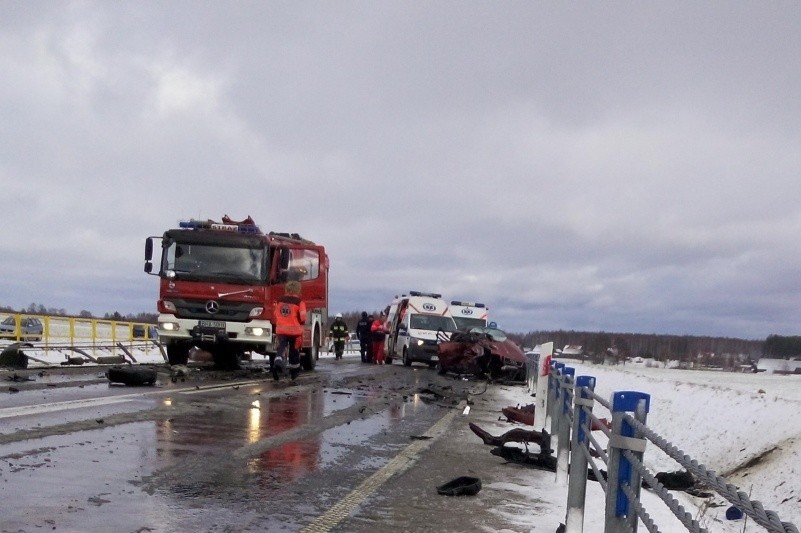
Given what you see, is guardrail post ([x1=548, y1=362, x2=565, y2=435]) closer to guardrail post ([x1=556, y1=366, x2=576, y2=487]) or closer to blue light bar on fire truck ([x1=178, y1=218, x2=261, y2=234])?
guardrail post ([x1=556, y1=366, x2=576, y2=487])

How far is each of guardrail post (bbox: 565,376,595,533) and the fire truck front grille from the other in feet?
43.2

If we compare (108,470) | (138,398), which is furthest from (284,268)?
(108,470)

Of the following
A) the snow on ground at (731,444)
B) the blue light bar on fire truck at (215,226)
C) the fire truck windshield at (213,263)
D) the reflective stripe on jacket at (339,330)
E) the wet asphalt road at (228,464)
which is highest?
the blue light bar on fire truck at (215,226)

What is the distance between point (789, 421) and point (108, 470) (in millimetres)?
10733

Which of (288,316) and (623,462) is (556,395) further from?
(288,316)

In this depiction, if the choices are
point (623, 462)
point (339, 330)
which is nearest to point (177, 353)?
point (339, 330)

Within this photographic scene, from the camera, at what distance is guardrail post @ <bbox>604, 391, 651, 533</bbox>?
12.3 ft

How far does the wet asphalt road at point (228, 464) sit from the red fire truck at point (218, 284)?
15.9ft

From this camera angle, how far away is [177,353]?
19.5 metres

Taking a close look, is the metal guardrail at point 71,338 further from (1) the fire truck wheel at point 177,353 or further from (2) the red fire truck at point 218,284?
(2) the red fire truck at point 218,284

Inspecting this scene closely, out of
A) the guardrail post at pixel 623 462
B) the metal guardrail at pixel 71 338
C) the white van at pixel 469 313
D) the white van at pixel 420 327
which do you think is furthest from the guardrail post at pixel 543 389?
the white van at pixel 469 313

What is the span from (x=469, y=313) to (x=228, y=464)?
2642cm

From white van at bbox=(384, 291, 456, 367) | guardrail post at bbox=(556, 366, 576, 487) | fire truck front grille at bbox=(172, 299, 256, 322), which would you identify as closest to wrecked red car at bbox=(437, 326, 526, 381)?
white van at bbox=(384, 291, 456, 367)

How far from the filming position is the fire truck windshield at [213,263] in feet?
60.8
